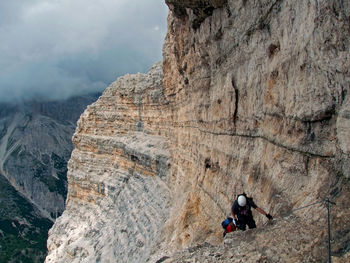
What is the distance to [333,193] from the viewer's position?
18.0 feet

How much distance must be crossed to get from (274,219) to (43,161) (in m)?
172

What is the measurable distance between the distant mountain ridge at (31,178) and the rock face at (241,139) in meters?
74.4

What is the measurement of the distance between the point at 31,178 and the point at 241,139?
523 feet

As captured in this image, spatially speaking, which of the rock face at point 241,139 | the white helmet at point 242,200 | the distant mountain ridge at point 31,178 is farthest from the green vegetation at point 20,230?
the white helmet at point 242,200

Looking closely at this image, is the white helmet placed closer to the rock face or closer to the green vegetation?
the rock face

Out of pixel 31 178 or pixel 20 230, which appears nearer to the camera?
pixel 20 230

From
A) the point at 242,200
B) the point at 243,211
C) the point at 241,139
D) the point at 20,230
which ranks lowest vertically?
the point at 20,230

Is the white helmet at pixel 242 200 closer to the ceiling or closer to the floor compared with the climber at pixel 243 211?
closer to the ceiling

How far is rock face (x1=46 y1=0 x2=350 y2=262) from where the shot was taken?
228 inches

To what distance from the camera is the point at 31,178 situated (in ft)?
504

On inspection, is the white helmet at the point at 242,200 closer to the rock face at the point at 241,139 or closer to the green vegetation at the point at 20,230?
the rock face at the point at 241,139

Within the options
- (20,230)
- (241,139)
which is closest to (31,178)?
(20,230)

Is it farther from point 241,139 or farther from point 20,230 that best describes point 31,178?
point 241,139

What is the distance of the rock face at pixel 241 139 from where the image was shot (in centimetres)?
579
